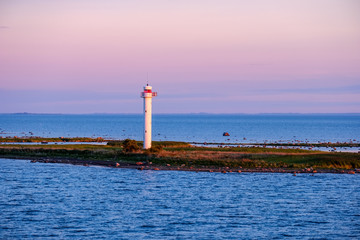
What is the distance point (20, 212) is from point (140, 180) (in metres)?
18.7

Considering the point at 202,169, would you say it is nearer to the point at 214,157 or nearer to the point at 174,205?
the point at 214,157

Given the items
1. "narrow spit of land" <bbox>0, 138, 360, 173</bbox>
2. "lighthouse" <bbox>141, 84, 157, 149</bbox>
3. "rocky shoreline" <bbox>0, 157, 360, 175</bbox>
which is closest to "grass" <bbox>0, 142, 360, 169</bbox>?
"narrow spit of land" <bbox>0, 138, 360, 173</bbox>

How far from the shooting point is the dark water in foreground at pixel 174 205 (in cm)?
3181

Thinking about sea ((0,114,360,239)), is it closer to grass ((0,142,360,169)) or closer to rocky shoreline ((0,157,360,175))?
rocky shoreline ((0,157,360,175))

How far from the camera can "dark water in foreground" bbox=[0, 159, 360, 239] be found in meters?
31.8

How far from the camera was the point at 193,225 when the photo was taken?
33594 millimetres

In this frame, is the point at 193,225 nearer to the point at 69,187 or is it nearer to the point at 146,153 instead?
the point at 69,187

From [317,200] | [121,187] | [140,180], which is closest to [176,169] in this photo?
[140,180]

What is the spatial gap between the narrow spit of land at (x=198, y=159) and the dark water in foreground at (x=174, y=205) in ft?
10.8

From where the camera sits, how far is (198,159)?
64750 millimetres

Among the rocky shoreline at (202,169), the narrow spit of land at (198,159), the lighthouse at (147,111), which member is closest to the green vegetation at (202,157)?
the narrow spit of land at (198,159)

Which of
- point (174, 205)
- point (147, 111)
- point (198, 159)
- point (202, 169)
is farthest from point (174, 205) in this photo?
point (147, 111)

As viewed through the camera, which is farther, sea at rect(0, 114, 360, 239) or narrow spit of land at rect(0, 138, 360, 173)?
narrow spit of land at rect(0, 138, 360, 173)

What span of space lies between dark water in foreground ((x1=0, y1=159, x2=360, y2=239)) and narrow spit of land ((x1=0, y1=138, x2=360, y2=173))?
3.28 meters
